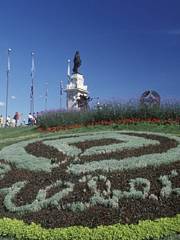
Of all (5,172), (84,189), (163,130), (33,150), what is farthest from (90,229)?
(163,130)

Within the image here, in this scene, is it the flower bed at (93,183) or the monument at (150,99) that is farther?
the monument at (150,99)

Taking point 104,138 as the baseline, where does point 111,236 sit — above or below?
below

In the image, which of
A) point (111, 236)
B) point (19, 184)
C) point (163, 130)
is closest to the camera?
point (111, 236)

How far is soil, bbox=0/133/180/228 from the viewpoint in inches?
382

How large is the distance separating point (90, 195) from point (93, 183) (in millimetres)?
569

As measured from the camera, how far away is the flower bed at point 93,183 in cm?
988

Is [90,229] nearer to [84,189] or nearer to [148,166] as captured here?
[84,189]

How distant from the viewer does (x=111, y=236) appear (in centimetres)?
876

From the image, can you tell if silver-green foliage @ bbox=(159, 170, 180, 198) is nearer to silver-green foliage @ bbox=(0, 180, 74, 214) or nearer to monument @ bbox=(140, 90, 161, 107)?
silver-green foliage @ bbox=(0, 180, 74, 214)

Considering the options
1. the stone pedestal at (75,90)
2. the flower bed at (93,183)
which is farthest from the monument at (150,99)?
the stone pedestal at (75,90)

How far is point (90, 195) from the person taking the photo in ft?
35.7

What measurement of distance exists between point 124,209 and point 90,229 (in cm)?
105

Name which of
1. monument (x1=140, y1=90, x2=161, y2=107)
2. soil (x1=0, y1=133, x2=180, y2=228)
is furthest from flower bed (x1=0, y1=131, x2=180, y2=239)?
monument (x1=140, y1=90, x2=161, y2=107)

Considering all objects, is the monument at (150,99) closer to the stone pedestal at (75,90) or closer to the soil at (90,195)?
the soil at (90,195)
